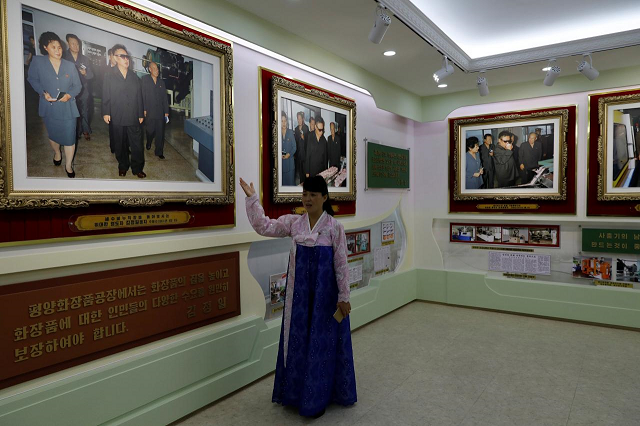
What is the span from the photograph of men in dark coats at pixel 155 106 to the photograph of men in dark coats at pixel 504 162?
15.3 feet

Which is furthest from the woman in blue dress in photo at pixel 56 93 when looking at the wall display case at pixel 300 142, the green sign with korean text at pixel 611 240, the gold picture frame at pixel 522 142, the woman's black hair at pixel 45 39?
the green sign with korean text at pixel 611 240

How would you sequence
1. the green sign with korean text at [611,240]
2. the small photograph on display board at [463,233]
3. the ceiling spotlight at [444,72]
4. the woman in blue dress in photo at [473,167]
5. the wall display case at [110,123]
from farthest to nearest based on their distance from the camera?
the small photograph on display board at [463,233] → the woman in blue dress in photo at [473,167] → the green sign with korean text at [611,240] → the ceiling spotlight at [444,72] → the wall display case at [110,123]

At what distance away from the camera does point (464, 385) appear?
3617 millimetres

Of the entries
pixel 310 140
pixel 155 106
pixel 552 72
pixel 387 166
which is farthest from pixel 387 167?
pixel 155 106

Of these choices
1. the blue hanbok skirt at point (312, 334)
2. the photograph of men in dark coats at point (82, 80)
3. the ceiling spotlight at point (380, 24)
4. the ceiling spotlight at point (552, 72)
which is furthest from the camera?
the ceiling spotlight at point (552, 72)

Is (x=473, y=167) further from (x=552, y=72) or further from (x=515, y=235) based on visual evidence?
(x=552, y=72)

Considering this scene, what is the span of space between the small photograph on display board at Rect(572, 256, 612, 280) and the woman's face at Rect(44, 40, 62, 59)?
5.99 metres

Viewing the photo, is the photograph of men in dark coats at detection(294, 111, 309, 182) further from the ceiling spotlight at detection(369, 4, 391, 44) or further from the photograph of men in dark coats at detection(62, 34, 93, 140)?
the photograph of men in dark coats at detection(62, 34, 93, 140)

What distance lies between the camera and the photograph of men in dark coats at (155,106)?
2.83 metres

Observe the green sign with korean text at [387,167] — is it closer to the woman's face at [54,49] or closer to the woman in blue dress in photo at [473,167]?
the woman in blue dress in photo at [473,167]

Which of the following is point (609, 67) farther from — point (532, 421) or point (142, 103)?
point (142, 103)

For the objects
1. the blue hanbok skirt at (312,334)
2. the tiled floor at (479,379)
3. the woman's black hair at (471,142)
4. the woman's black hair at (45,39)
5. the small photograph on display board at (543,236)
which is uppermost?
the woman's black hair at (45,39)

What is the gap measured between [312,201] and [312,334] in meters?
0.96

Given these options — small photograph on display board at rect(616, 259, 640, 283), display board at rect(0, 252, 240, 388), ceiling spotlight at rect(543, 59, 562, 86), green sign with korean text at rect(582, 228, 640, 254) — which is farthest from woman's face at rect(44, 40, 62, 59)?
small photograph on display board at rect(616, 259, 640, 283)
